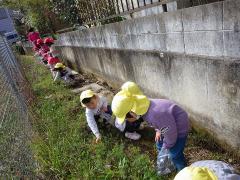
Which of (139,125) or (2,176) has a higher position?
(2,176)

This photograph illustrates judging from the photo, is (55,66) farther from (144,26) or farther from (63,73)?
(144,26)

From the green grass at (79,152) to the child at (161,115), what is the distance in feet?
1.34

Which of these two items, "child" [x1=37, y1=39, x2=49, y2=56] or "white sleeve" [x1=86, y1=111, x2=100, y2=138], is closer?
"white sleeve" [x1=86, y1=111, x2=100, y2=138]

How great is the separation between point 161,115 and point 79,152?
1.55 meters

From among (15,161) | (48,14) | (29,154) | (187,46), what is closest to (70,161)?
(29,154)

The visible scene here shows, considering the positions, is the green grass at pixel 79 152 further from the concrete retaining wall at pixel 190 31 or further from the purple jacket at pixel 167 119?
the concrete retaining wall at pixel 190 31

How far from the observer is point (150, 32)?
4.21 meters

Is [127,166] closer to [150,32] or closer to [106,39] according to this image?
[150,32]

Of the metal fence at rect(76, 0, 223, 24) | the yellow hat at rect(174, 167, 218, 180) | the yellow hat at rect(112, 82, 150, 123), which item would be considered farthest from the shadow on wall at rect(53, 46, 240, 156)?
the yellow hat at rect(174, 167, 218, 180)

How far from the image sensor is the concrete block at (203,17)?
9.35 feet

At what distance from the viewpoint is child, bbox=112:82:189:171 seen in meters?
3.00

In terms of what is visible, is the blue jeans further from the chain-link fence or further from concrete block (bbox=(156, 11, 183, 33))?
the chain-link fence

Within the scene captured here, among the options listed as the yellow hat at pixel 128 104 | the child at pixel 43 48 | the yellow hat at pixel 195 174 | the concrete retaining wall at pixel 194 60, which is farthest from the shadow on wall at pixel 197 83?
the child at pixel 43 48

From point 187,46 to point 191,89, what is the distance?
518 millimetres
